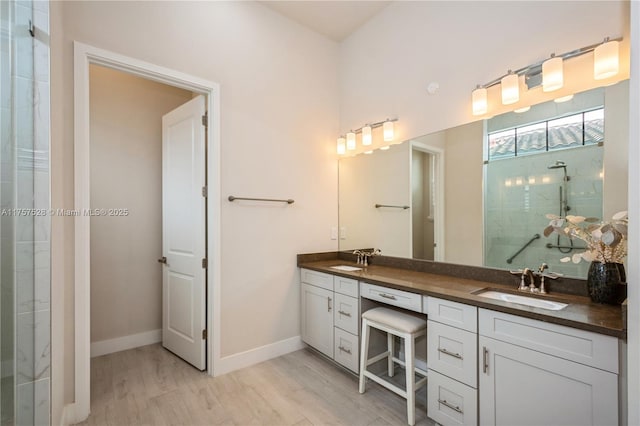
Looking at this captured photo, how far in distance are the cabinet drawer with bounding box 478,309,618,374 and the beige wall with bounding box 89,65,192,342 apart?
309 cm

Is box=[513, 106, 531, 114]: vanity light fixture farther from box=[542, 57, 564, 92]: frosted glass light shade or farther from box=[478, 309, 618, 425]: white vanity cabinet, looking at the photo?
box=[478, 309, 618, 425]: white vanity cabinet

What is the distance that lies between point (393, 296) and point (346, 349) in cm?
70

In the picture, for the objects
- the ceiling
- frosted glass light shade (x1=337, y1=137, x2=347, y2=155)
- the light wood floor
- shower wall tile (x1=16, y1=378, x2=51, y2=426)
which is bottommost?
the light wood floor

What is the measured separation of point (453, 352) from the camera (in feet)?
5.49

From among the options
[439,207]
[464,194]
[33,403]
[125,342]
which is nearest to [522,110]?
[464,194]

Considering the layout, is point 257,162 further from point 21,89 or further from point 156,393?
point 156,393

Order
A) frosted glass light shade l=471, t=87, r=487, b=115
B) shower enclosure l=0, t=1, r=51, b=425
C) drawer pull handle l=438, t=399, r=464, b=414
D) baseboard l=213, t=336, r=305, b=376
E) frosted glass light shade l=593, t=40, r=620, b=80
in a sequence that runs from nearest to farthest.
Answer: shower enclosure l=0, t=1, r=51, b=425 < frosted glass light shade l=593, t=40, r=620, b=80 < drawer pull handle l=438, t=399, r=464, b=414 < frosted glass light shade l=471, t=87, r=487, b=115 < baseboard l=213, t=336, r=305, b=376

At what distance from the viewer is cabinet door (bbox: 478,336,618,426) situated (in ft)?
3.95

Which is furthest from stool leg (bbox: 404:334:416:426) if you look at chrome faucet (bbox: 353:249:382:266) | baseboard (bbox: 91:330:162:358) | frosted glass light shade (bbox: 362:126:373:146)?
baseboard (bbox: 91:330:162:358)

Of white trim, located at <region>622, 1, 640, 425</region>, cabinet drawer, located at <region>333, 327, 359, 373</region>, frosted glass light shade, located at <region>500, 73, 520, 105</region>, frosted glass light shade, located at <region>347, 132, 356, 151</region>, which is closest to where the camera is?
white trim, located at <region>622, 1, 640, 425</region>

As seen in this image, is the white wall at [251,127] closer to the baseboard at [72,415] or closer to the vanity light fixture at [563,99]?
the baseboard at [72,415]

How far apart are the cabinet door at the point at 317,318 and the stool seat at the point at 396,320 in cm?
51

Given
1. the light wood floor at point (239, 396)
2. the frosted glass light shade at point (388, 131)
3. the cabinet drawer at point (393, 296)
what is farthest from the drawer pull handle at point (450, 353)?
the frosted glass light shade at point (388, 131)

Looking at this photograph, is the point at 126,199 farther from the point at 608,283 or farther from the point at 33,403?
A: the point at 608,283
